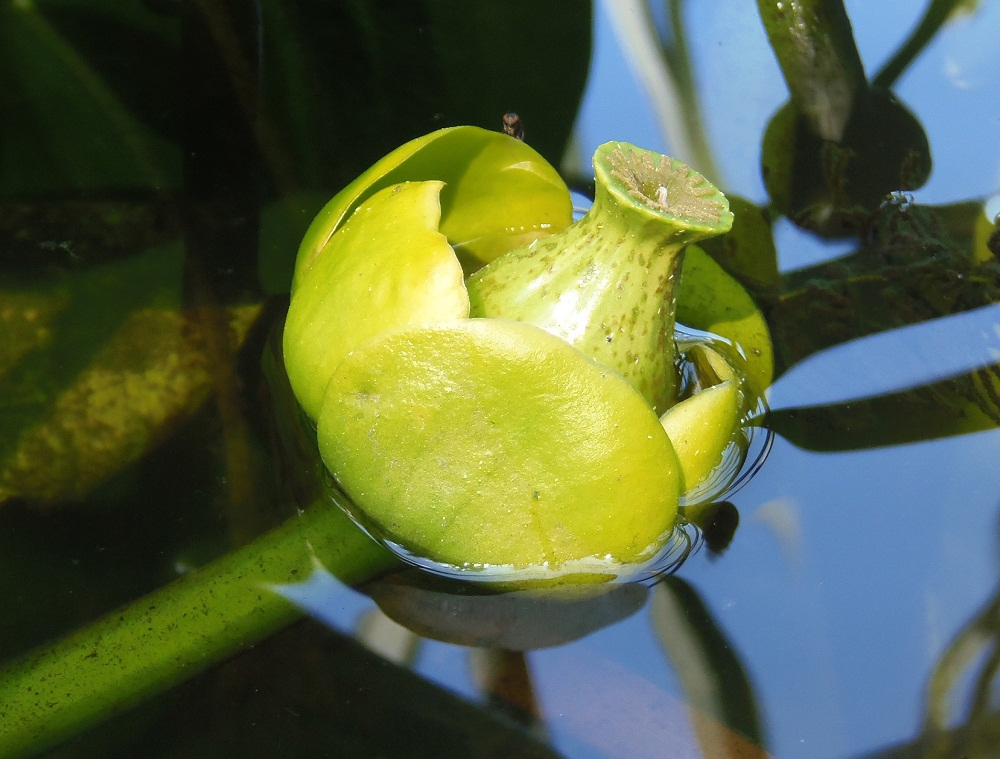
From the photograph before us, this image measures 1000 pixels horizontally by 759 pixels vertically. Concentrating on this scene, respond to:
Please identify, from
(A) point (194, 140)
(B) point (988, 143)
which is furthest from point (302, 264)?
(B) point (988, 143)

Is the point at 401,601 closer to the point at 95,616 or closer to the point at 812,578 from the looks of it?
the point at 95,616

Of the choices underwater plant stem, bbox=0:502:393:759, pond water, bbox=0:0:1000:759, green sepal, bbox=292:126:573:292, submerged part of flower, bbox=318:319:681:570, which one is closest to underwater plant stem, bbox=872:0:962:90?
pond water, bbox=0:0:1000:759

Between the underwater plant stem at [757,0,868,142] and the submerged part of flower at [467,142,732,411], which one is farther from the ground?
the underwater plant stem at [757,0,868,142]

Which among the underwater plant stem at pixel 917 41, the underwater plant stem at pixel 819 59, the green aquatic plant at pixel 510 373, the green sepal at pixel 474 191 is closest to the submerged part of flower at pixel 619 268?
the green aquatic plant at pixel 510 373

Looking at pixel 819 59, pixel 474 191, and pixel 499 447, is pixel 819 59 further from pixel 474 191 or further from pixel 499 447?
pixel 499 447

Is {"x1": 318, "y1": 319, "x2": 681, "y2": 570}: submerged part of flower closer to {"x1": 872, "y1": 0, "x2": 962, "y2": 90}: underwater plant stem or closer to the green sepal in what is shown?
the green sepal

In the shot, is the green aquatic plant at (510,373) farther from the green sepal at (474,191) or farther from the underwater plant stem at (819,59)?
the underwater plant stem at (819,59)
